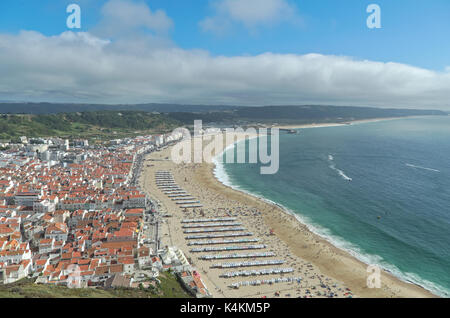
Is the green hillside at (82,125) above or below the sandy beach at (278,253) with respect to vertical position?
above

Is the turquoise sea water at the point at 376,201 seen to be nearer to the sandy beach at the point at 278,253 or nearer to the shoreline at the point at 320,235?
the shoreline at the point at 320,235

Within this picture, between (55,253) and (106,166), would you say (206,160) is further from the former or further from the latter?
(55,253)

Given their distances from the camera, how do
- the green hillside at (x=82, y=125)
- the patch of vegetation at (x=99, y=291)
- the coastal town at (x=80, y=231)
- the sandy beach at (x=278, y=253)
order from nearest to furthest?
the patch of vegetation at (x=99, y=291)
the coastal town at (x=80, y=231)
the sandy beach at (x=278, y=253)
the green hillside at (x=82, y=125)

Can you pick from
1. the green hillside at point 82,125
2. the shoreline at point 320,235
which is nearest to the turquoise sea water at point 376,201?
the shoreline at point 320,235

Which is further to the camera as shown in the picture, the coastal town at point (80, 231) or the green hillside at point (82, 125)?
the green hillside at point (82, 125)

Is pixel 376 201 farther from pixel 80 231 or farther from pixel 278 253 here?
pixel 80 231

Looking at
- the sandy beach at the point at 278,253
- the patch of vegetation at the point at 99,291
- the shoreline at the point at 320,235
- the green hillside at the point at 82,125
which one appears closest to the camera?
the patch of vegetation at the point at 99,291
